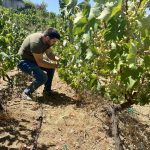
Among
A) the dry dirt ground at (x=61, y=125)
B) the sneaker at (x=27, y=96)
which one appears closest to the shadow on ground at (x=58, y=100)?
the dry dirt ground at (x=61, y=125)

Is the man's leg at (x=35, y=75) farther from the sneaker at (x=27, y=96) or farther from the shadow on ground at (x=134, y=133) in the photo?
the shadow on ground at (x=134, y=133)

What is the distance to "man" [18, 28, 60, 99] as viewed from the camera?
668 cm

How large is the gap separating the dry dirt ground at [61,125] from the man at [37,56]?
0.37m

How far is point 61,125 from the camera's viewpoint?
600cm

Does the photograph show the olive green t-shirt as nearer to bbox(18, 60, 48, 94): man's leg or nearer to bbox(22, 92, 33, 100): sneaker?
bbox(18, 60, 48, 94): man's leg

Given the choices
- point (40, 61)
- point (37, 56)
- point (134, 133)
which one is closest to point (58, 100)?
point (40, 61)

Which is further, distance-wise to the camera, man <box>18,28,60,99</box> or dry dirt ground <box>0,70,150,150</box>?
man <box>18,28,60,99</box>

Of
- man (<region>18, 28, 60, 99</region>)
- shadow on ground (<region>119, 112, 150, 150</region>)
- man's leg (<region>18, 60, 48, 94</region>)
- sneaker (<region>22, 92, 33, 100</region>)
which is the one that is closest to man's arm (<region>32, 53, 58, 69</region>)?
man (<region>18, 28, 60, 99</region>)

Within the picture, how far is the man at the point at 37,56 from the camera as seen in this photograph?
668 cm

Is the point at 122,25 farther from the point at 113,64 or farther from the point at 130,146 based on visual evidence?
the point at 130,146

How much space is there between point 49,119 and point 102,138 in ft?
3.19

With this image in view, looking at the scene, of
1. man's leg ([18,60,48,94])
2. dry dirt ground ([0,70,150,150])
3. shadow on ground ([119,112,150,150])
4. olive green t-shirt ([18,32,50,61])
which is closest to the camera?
dry dirt ground ([0,70,150,150])

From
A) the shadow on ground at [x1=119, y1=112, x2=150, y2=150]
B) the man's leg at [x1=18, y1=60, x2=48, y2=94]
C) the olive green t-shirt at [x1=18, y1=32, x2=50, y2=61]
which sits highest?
the olive green t-shirt at [x1=18, y1=32, x2=50, y2=61]

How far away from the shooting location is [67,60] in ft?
24.7
